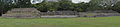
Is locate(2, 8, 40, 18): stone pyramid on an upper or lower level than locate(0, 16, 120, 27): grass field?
lower

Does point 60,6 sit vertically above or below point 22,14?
above

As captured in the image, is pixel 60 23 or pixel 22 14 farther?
pixel 22 14

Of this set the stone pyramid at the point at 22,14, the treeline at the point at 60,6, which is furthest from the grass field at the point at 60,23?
the treeline at the point at 60,6

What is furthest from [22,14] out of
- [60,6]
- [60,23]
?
[60,23]

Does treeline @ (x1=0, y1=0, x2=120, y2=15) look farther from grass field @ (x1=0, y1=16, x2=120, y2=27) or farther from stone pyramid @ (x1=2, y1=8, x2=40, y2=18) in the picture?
grass field @ (x1=0, y1=16, x2=120, y2=27)

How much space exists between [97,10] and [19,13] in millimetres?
27276

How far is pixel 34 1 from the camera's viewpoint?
56062 mm

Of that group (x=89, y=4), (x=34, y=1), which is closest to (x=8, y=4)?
(x=34, y=1)

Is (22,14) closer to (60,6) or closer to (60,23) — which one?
(60,6)

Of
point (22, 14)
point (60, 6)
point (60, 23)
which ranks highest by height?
point (60, 23)

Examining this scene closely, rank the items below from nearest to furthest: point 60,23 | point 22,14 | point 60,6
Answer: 1. point 60,23
2. point 22,14
3. point 60,6

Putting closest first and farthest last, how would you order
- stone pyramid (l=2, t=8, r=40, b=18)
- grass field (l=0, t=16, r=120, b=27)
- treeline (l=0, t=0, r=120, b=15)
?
1. grass field (l=0, t=16, r=120, b=27)
2. stone pyramid (l=2, t=8, r=40, b=18)
3. treeline (l=0, t=0, r=120, b=15)

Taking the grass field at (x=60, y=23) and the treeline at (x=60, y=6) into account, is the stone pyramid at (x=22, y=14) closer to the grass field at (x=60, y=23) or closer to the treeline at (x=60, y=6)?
the treeline at (x=60, y=6)

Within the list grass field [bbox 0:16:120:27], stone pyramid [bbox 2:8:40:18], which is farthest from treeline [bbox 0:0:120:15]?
grass field [bbox 0:16:120:27]
